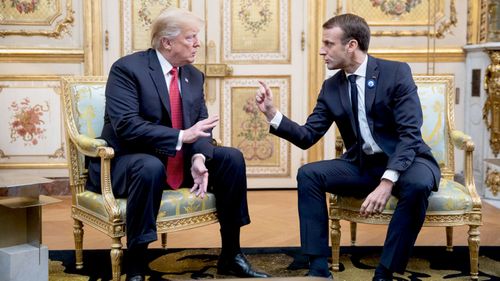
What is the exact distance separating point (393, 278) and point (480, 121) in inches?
95.6

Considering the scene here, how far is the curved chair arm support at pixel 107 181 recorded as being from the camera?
301 cm

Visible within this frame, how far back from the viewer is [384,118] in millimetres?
3219

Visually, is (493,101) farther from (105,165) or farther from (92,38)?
(105,165)

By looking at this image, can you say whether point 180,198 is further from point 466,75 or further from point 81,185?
point 466,75

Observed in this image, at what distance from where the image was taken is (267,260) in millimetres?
3545

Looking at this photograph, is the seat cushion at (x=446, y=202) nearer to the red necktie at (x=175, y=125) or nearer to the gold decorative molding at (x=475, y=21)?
the red necktie at (x=175, y=125)

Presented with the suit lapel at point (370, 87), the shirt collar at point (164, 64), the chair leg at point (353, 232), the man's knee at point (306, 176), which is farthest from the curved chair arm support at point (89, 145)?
the chair leg at point (353, 232)

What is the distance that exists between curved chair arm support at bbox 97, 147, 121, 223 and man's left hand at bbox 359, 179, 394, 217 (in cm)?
101

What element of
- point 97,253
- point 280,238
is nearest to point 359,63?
point 280,238

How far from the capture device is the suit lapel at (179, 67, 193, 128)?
129 inches

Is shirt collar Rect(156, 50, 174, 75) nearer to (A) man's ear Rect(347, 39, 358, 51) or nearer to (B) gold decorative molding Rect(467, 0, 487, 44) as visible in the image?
(A) man's ear Rect(347, 39, 358, 51)

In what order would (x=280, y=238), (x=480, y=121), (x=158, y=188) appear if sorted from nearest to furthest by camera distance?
(x=158, y=188), (x=280, y=238), (x=480, y=121)

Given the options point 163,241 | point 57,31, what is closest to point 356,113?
point 163,241

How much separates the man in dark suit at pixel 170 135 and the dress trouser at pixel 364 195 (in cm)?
29
